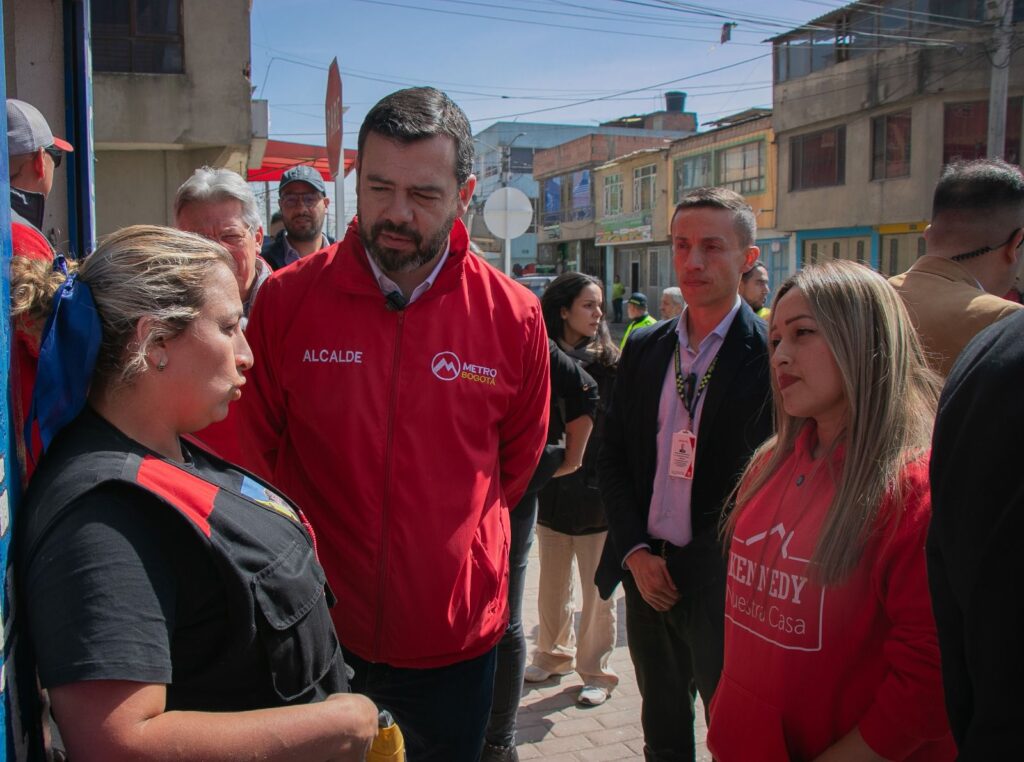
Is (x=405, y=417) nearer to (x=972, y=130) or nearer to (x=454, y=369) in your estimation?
(x=454, y=369)

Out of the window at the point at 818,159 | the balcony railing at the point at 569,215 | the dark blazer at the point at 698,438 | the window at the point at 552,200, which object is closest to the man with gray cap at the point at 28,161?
the dark blazer at the point at 698,438

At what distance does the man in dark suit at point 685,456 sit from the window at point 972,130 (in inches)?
900

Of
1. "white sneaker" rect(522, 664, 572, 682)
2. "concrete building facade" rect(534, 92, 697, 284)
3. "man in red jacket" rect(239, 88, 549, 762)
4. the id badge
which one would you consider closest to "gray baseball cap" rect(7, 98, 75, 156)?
"man in red jacket" rect(239, 88, 549, 762)

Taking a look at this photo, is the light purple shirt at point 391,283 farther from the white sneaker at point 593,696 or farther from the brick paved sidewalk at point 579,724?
the white sneaker at point 593,696

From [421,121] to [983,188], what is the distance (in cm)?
184

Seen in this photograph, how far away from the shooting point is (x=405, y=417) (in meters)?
2.26

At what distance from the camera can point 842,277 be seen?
6.86 feet

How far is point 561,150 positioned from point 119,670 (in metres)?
49.1

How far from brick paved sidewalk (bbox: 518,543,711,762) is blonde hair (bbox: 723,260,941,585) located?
2.16 metres

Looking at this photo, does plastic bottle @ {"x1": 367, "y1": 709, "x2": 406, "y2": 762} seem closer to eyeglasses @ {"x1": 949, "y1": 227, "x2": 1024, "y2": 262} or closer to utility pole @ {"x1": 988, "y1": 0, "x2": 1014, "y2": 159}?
eyeglasses @ {"x1": 949, "y1": 227, "x2": 1024, "y2": 262}

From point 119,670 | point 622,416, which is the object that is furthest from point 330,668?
point 622,416

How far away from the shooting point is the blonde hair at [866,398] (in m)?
1.88

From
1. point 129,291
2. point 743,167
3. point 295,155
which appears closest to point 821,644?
point 129,291

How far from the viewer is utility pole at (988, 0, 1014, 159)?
1931 centimetres
